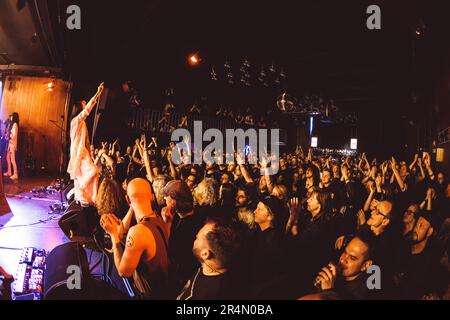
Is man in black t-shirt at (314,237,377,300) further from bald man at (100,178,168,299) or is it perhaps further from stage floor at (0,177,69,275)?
stage floor at (0,177,69,275)

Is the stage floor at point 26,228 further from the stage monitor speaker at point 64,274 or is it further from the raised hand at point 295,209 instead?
the raised hand at point 295,209

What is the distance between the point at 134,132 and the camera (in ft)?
38.8

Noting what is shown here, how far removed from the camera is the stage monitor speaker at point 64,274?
6.62ft

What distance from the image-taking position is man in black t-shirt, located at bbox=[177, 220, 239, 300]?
1906 mm

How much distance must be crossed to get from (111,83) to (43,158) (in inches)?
156

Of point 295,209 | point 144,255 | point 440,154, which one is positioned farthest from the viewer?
point 440,154

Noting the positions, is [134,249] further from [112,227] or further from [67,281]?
[67,281]

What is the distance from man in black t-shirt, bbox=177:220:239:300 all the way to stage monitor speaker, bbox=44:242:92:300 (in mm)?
640

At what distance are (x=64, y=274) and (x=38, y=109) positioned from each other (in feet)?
35.5

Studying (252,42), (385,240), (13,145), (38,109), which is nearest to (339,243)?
(385,240)

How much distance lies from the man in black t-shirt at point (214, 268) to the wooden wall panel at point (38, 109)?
1085 centimetres

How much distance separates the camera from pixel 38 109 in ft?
37.3

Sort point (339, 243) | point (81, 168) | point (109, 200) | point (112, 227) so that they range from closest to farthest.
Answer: point (112, 227) → point (339, 243) → point (109, 200) → point (81, 168)
